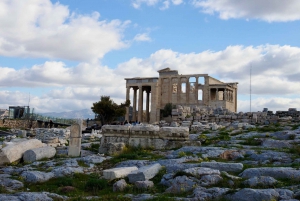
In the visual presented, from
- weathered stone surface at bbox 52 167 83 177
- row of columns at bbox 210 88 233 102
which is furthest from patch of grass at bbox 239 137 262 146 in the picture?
row of columns at bbox 210 88 233 102

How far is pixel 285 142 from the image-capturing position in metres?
16.6

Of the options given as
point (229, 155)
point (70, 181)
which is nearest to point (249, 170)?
point (229, 155)

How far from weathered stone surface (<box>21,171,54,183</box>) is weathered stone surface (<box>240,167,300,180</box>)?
5.71m

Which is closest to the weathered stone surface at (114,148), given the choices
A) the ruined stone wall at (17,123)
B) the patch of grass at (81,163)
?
the patch of grass at (81,163)

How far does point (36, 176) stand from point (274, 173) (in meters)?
6.78

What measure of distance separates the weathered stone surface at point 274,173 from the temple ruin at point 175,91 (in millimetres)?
57260

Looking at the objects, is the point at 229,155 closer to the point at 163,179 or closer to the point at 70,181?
the point at 163,179

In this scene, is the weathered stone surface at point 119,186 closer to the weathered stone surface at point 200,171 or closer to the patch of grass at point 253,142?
the weathered stone surface at point 200,171

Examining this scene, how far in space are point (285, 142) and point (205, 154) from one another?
4.74 m

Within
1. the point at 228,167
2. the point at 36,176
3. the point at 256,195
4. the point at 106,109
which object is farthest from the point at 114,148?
the point at 106,109

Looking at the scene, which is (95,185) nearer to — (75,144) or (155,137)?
(75,144)

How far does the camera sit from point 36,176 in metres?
10.9

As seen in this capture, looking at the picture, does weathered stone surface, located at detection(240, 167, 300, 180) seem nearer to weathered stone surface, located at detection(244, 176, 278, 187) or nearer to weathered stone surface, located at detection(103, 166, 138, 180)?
weathered stone surface, located at detection(244, 176, 278, 187)

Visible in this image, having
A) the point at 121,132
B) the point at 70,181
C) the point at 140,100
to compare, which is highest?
the point at 140,100
